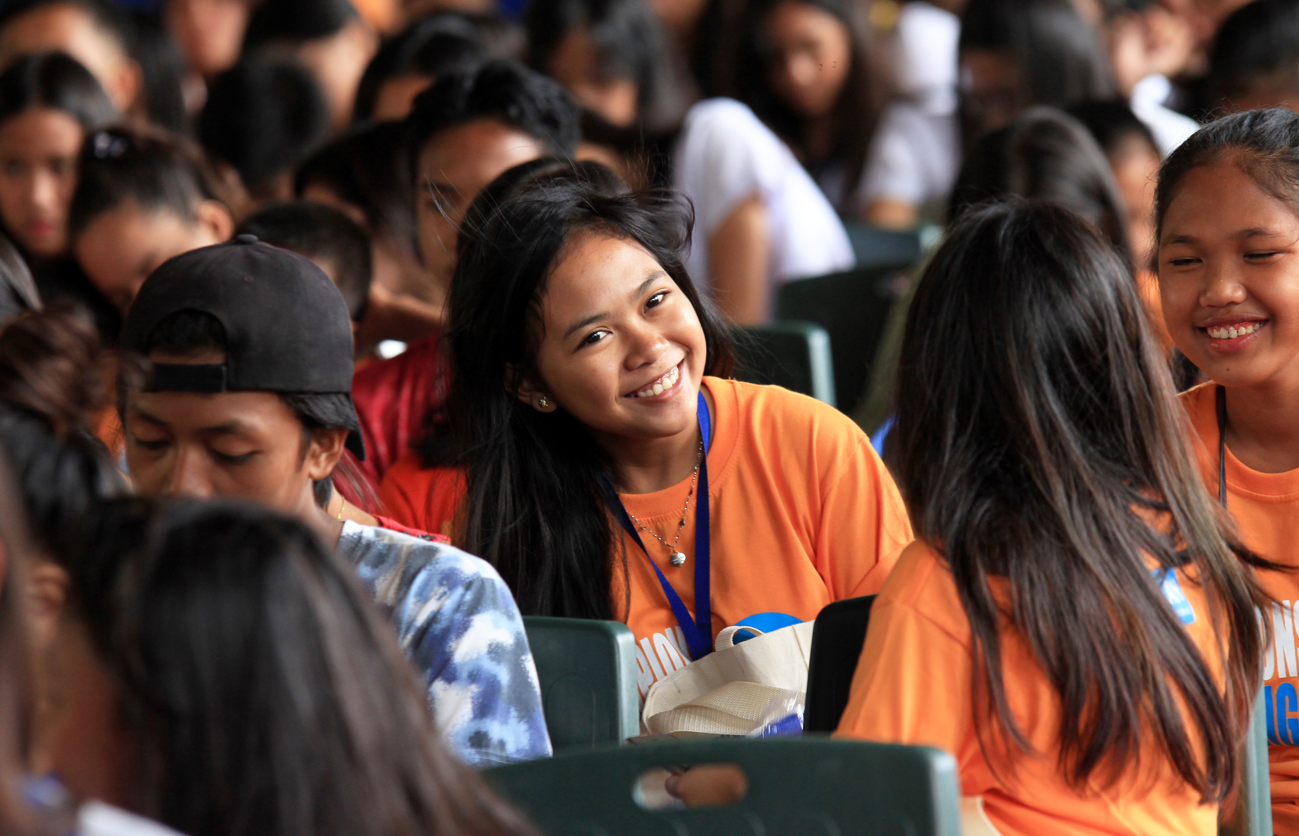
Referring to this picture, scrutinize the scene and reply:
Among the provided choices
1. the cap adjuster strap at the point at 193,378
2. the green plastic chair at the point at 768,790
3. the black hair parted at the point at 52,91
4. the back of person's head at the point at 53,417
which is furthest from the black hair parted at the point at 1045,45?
the back of person's head at the point at 53,417

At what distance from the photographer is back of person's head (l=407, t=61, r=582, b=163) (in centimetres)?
275

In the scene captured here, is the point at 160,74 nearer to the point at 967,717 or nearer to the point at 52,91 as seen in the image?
the point at 52,91

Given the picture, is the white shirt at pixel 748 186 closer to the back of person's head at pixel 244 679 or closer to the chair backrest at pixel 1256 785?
the chair backrest at pixel 1256 785

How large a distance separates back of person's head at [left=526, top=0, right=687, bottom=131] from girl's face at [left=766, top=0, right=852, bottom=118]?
0.35m

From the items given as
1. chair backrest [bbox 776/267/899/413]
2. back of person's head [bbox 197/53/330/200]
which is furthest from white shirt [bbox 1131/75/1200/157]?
back of person's head [bbox 197/53/330/200]

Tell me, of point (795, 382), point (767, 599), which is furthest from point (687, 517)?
point (795, 382)

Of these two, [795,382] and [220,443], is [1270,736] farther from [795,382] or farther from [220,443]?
[220,443]

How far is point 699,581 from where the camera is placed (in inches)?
75.3

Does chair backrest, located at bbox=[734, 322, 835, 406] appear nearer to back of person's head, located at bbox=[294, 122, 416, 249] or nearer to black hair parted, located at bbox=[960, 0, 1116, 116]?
back of person's head, located at bbox=[294, 122, 416, 249]

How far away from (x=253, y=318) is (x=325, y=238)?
106 centimetres

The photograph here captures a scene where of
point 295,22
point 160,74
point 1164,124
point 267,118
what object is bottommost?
point 1164,124

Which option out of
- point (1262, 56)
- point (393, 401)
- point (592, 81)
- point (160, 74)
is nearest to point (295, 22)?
point (160, 74)

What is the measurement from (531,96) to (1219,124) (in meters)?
1.42

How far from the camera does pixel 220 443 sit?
5.03 ft
